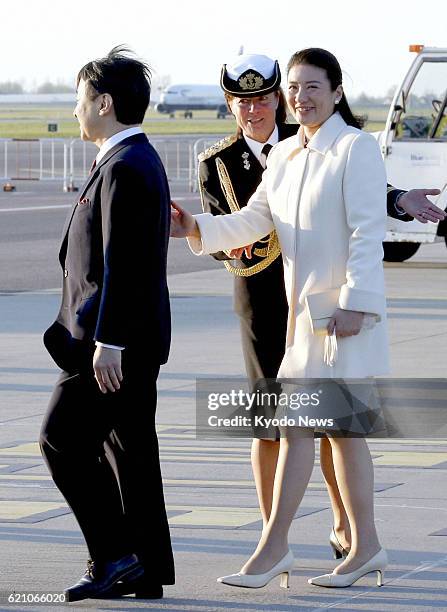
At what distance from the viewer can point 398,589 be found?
5.89 meters

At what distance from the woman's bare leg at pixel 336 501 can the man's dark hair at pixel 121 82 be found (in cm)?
139

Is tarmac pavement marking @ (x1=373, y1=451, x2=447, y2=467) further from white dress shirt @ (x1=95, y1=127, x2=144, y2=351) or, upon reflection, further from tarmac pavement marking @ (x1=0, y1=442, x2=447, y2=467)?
white dress shirt @ (x1=95, y1=127, x2=144, y2=351)

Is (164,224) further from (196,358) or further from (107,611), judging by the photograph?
(196,358)

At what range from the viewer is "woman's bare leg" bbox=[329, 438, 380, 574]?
5863 millimetres

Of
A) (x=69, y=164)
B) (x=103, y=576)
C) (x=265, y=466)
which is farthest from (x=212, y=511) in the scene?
(x=69, y=164)

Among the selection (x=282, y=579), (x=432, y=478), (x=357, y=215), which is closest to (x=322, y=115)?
(x=357, y=215)

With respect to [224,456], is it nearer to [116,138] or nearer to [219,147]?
[219,147]

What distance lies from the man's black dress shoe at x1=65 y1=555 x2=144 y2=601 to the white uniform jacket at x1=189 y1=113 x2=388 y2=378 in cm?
84

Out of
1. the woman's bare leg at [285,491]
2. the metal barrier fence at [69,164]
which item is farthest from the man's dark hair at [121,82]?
the metal barrier fence at [69,164]

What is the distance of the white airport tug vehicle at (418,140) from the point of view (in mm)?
19281

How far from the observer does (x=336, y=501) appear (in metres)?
6.24

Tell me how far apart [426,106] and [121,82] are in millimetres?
14657

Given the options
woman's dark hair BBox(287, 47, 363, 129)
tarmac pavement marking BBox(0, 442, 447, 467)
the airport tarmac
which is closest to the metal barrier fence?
the airport tarmac

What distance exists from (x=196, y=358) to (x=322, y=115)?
6.29 m
